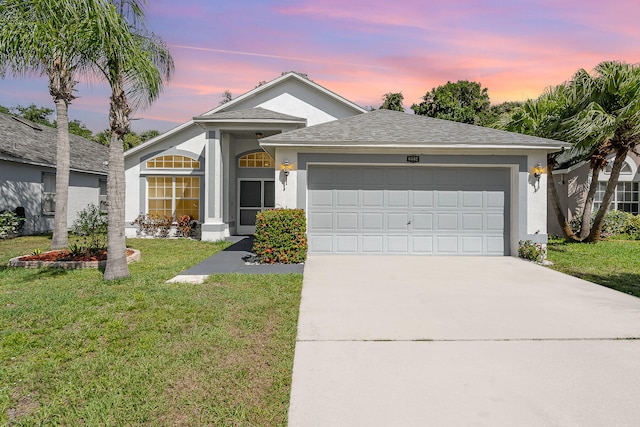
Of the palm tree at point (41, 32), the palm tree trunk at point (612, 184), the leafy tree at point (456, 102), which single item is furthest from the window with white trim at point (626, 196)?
the palm tree at point (41, 32)

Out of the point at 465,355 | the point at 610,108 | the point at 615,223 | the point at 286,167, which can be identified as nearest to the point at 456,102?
the point at 615,223

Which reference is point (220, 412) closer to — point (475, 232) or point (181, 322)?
point (181, 322)

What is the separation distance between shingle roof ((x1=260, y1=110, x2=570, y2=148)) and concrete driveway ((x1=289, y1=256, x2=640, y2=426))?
176 inches

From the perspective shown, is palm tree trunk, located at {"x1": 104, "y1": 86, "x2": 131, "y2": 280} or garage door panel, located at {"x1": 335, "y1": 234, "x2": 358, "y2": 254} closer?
palm tree trunk, located at {"x1": 104, "y1": 86, "x2": 131, "y2": 280}

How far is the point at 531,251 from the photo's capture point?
10.2 meters

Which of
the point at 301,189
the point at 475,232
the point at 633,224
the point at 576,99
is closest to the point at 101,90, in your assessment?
the point at 301,189

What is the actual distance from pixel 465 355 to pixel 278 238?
6.02 metres

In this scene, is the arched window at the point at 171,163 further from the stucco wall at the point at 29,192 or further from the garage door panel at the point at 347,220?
the garage door panel at the point at 347,220

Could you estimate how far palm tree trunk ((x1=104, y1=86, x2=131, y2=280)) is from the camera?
24.7 ft

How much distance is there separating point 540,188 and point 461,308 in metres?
6.72

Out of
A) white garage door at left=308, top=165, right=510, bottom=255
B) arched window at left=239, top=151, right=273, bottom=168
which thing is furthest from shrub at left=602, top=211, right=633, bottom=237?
arched window at left=239, top=151, right=273, bottom=168

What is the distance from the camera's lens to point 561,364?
377 centimetres

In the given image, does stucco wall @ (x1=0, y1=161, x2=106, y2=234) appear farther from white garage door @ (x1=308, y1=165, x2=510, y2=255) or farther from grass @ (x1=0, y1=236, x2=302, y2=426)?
white garage door @ (x1=308, y1=165, x2=510, y2=255)

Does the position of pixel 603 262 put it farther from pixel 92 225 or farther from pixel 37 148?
pixel 37 148
